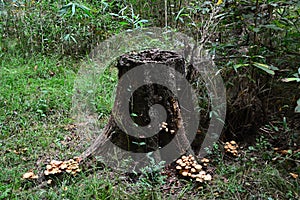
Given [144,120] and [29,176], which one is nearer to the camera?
[29,176]

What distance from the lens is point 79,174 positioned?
7.44 feet

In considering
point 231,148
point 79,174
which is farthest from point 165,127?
point 79,174

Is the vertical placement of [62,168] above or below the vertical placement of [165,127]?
below

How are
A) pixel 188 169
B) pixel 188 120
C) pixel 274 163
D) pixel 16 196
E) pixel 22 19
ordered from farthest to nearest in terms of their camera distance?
pixel 22 19 < pixel 188 120 < pixel 274 163 < pixel 188 169 < pixel 16 196

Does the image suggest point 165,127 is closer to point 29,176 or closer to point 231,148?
point 231,148

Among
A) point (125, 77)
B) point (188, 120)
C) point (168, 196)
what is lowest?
point (168, 196)

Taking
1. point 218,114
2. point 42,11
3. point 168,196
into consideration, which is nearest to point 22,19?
point 42,11

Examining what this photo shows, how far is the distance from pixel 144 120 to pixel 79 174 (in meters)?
0.61

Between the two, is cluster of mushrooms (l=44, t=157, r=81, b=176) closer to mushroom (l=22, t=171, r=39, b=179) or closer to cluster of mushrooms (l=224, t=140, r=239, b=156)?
mushroom (l=22, t=171, r=39, b=179)

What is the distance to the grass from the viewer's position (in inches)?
82.8

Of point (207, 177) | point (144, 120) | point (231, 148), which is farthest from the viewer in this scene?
point (231, 148)

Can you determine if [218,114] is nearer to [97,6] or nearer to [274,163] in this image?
[274,163]

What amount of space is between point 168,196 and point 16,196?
100 centimetres

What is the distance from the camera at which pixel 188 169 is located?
88.8 inches
